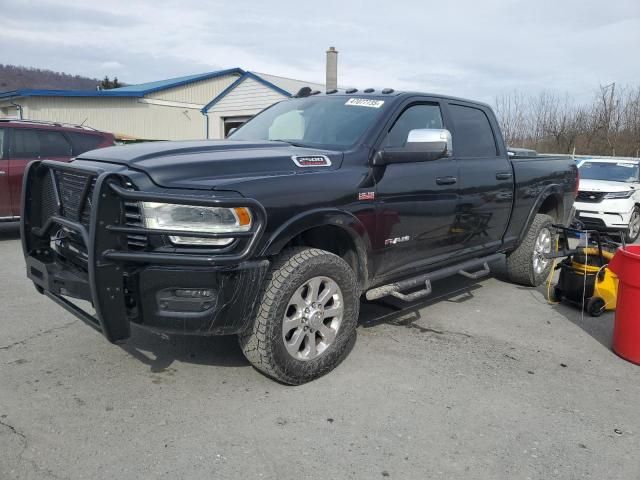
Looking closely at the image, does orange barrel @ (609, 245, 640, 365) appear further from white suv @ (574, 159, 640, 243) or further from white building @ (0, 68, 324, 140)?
white building @ (0, 68, 324, 140)

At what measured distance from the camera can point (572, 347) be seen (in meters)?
4.39

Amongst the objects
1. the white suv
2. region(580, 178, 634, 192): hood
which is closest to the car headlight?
the white suv

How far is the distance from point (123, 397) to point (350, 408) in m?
1.38

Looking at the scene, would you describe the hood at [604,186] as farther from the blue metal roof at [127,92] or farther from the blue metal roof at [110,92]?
the blue metal roof at [110,92]

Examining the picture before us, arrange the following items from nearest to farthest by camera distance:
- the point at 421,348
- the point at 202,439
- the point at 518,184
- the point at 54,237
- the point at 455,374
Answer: the point at 202,439
the point at 54,237
the point at 455,374
the point at 421,348
the point at 518,184

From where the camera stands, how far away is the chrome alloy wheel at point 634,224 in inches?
404

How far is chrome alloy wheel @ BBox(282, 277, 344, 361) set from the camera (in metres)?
3.36

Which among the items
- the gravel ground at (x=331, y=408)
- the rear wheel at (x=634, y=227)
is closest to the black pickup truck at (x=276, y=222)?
the gravel ground at (x=331, y=408)

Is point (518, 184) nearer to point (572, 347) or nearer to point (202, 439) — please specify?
point (572, 347)

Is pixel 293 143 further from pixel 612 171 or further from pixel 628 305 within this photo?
pixel 612 171

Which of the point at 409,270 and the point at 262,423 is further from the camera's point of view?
the point at 409,270

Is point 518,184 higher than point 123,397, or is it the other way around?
point 518,184

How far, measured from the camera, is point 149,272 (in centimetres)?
285

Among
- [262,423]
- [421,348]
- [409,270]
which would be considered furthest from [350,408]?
[409,270]
